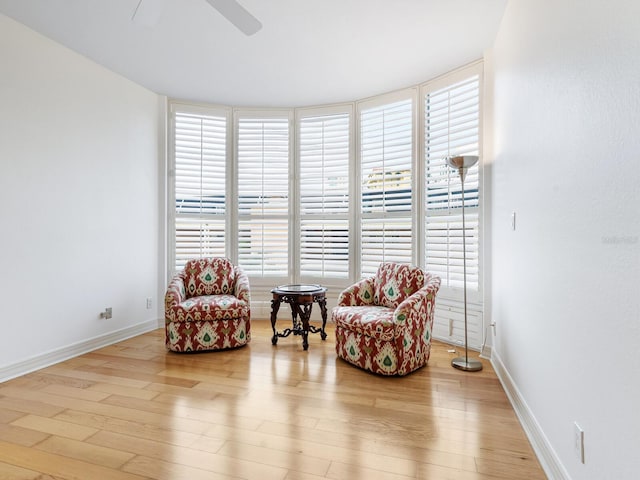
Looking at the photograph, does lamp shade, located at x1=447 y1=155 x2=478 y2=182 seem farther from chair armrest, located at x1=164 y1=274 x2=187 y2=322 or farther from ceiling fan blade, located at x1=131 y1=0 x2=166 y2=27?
chair armrest, located at x1=164 y1=274 x2=187 y2=322

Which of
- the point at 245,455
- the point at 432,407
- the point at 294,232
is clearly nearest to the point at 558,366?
the point at 432,407

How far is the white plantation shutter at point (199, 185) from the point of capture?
468 cm

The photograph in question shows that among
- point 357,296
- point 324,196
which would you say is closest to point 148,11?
point 357,296

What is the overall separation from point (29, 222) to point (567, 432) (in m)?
3.91

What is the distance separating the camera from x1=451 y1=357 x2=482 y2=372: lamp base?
3074mm

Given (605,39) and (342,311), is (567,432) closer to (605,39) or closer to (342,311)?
(605,39)

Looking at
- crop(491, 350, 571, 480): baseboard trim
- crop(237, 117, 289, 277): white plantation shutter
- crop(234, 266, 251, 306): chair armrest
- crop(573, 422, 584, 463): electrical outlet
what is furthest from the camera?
crop(237, 117, 289, 277): white plantation shutter

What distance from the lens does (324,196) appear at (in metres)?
4.77

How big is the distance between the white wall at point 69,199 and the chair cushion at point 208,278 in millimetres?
682

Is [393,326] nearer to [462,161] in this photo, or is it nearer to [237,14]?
[462,161]

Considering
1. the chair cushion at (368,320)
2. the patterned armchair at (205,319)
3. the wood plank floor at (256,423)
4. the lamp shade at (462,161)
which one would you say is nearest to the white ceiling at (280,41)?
the lamp shade at (462,161)

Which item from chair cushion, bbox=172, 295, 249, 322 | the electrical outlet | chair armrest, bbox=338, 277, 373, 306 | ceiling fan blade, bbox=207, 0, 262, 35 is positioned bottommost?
the electrical outlet

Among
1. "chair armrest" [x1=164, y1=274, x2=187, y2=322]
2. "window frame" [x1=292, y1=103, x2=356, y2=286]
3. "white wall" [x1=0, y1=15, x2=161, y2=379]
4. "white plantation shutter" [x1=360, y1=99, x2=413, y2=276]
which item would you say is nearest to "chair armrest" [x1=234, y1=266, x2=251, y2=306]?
"chair armrest" [x1=164, y1=274, x2=187, y2=322]

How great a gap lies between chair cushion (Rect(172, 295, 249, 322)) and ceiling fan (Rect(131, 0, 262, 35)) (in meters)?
2.37
